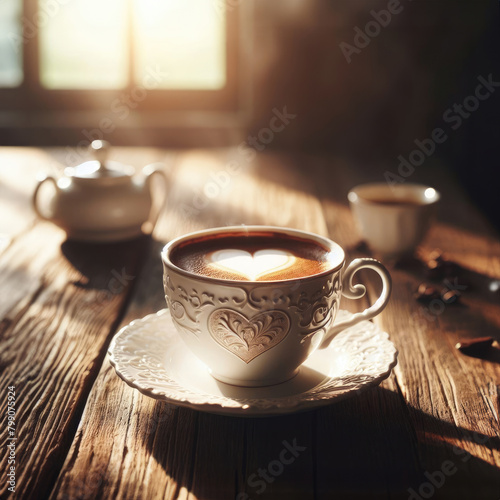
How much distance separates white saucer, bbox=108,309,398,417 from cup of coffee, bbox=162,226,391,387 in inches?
0.9

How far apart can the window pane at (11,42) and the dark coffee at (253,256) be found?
311 cm

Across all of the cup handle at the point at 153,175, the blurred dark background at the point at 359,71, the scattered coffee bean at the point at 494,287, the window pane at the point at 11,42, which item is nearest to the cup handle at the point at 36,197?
the cup handle at the point at 153,175

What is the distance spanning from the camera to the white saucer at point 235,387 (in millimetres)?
611

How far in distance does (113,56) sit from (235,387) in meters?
3.22

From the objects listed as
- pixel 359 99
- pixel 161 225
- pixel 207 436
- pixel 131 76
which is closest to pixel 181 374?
pixel 207 436

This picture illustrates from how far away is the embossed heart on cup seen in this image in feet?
2.15

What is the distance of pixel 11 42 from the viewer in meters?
3.50

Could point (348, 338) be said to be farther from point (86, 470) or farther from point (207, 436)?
point (86, 470)

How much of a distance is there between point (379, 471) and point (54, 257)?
2.55 ft

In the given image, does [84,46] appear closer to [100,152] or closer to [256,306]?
[100,152]

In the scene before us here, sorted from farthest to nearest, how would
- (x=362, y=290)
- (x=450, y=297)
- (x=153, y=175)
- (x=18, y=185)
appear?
(x=18, y=185) < (x=153, y=175) < (x=450, y=297) < (x=362, y=290)

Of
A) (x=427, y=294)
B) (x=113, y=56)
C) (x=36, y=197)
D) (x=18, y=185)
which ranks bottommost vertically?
(x=113, y=56)

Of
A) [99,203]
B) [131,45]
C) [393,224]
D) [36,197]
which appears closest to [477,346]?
[393,224]

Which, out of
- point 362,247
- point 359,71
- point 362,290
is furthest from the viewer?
point 359,71
